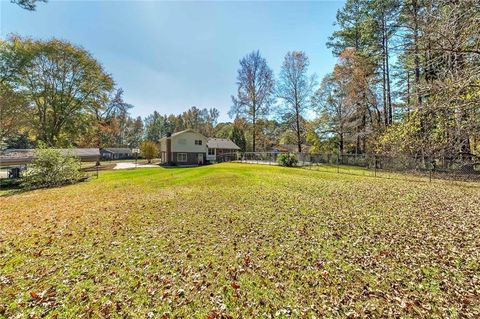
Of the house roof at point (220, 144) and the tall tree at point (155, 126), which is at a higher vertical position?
the tall tree at point (155, 126)

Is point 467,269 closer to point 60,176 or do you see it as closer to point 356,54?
point 60,176

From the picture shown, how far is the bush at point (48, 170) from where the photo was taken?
16406 millimetres

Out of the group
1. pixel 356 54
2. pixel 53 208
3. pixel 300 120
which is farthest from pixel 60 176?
pixel 356 54

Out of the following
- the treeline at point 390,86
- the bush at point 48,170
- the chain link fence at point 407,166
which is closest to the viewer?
the treeline at point 390,86

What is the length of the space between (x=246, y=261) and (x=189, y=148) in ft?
107

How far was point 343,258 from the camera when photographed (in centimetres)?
414

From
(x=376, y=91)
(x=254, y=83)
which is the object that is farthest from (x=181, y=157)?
(x=376, y=91)

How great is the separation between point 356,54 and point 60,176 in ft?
103

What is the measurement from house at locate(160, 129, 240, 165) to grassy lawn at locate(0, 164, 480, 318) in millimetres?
26447

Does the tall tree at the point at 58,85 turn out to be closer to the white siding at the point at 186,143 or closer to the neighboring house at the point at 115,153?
the white siding at the point at 186,143

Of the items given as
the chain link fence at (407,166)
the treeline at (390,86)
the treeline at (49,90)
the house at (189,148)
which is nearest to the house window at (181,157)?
the house at (189,148)

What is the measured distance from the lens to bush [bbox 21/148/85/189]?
16.4 metres

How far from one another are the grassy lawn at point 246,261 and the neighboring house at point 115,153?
5678cm

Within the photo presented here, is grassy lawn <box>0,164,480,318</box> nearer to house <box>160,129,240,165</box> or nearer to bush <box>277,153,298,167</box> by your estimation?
bush <box>277,153,298,167</box>
